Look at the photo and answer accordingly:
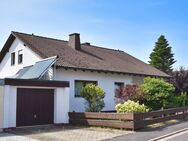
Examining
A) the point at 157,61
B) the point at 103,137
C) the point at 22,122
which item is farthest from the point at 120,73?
the point at 157,61

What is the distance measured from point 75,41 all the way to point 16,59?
537 cm

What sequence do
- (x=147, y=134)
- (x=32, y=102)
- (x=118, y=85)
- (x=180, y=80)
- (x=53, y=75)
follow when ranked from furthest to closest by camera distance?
1. (x=180, y=80)
2. (x=118, y=85)
3. (x=53, y=75)
4. (x=32, y=102)
5. (x=147, y=134)

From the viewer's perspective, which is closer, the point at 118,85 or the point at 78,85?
the point at 78,85

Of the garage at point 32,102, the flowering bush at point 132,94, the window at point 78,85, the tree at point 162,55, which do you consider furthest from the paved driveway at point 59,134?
the tree at point 162,55

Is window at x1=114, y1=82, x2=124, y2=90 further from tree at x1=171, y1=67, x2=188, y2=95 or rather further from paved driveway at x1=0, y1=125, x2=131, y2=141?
paved driveway at x1=0, y1=125, x2=131, y2=141

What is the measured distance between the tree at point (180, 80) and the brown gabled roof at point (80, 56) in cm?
418

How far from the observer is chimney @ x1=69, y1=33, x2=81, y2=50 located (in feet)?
102

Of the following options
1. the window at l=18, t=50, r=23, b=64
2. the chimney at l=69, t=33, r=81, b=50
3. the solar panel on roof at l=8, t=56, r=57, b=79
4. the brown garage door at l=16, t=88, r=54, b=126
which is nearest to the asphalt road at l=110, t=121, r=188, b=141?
the brown garage door at l=16, t=88, r=54, b=126

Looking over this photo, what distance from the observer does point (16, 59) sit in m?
30.2

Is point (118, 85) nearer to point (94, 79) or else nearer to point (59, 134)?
point (94, 79)

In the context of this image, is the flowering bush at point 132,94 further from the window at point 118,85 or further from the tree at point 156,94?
the window at point 118,85

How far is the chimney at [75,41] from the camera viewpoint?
102ft

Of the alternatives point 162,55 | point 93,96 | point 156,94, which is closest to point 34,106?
point 93,96

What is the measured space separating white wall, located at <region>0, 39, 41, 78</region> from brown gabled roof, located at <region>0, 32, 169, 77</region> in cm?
57
